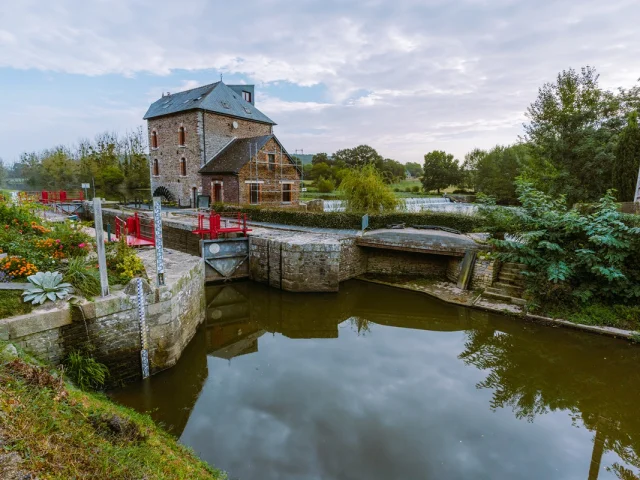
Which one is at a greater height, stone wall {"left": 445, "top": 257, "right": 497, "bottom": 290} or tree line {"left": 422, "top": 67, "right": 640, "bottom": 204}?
tree line {"left": 422, "top": 67, "right": 640, "bottom": 204}

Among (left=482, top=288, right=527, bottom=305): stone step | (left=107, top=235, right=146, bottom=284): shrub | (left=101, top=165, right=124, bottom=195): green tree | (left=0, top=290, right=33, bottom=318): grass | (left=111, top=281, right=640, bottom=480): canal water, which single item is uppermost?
(left=101, top=165, right=124, bottom=195): green tree

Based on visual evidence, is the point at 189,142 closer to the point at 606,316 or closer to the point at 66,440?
the point at 66,440

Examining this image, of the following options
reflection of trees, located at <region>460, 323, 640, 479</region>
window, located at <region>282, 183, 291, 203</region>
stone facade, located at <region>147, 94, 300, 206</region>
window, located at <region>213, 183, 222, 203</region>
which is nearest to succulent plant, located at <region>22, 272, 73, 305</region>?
reflection of trees, located at <region>460, 323, 640, 479</region>

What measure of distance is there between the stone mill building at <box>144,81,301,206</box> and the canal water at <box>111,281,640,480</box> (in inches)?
546

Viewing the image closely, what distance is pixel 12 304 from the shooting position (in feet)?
16.3

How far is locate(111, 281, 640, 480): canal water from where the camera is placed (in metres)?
4.60

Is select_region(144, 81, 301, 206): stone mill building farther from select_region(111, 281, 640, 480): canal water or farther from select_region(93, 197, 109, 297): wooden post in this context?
select_region(93, 197, 109, 297): wooden post

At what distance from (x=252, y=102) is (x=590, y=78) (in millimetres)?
22383

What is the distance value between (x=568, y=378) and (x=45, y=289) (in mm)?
9022

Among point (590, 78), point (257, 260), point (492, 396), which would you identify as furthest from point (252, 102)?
point (492, 396)

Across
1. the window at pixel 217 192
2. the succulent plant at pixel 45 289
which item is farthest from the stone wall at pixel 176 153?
the succulent plant at pixel 45 289

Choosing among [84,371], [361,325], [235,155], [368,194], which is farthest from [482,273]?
[235,155]

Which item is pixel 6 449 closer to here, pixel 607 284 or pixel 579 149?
pixel 607 284

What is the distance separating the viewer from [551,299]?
29.2 ft
